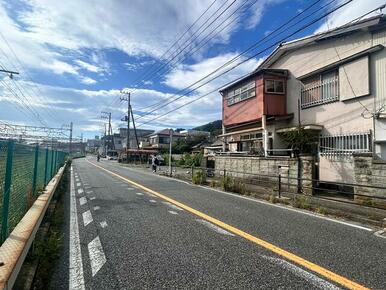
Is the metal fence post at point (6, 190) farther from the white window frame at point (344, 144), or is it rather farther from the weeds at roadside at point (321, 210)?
the white window frame at point (344, 144)

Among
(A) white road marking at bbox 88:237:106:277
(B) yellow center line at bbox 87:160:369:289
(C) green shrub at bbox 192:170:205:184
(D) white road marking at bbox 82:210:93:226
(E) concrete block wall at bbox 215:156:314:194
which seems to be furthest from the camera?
(C) green shrub at bbox 192:170:205:184

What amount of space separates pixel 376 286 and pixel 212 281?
81.9 inches

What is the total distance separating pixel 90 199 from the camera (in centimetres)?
1191

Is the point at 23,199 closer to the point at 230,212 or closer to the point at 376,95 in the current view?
the point at 230,212

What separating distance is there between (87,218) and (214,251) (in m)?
4.28

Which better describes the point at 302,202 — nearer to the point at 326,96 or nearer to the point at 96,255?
the point at 96,255

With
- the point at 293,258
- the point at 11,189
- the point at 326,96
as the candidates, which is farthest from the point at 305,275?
the point at 326,96

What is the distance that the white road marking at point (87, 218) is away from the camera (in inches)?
310

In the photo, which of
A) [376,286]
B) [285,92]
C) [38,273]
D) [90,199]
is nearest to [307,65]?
[285,92]

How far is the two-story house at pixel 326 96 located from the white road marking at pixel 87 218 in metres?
10.9

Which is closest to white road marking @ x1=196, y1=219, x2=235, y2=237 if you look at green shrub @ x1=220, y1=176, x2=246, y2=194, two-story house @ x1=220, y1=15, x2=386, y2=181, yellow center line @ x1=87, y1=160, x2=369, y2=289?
yellow center line @ x1=87, y1=160, x2=369, y2=289

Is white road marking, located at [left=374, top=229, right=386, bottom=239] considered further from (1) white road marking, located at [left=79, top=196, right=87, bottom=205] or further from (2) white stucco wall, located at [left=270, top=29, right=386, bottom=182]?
(1) white road marking, located at [left=79, top=196, right=87, bottom=205]

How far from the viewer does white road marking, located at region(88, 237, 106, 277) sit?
4711 mm

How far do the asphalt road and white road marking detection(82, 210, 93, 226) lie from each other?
0.03 meters
